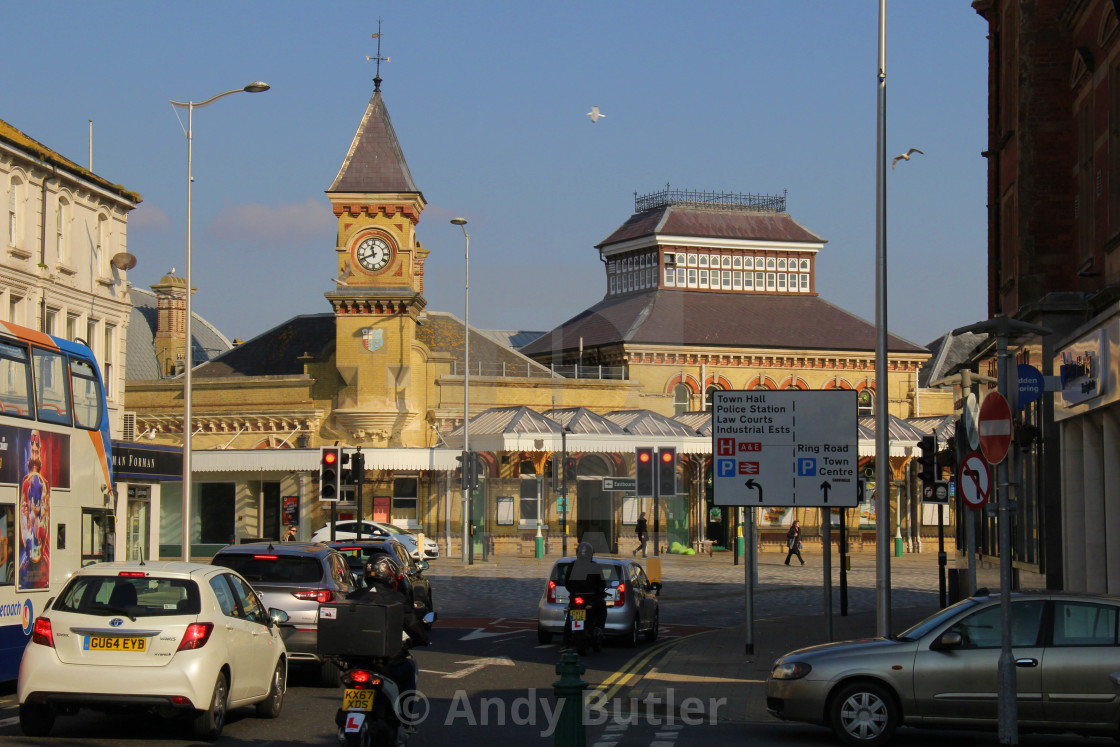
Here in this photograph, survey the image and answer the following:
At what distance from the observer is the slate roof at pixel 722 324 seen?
7344cm

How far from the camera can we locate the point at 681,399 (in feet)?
239

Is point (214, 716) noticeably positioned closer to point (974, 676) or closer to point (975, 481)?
point (974, 676)

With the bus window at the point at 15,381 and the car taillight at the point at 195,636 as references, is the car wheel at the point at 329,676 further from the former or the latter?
the car taillight at the point at 195,636

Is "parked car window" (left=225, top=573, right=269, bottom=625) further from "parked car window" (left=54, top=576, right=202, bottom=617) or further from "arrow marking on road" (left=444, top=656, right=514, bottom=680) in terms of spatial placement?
"arrow marking on road" (left=444, top=656, right=514, bottom=680)

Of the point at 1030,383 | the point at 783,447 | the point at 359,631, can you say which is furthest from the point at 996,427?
the point at 1030,383

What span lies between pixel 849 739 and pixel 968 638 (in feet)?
4.69

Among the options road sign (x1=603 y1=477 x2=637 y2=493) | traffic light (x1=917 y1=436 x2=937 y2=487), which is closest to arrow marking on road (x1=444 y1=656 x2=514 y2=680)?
traffic light (x1=917 y1=436 x2=937 y2=487)

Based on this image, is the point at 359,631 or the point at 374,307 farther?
the point at 374,307

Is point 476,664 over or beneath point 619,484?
beneath

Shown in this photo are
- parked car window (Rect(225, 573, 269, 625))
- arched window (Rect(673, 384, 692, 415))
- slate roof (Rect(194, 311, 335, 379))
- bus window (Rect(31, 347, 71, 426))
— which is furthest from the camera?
arched window (Rect(673, 384, 692, 415))

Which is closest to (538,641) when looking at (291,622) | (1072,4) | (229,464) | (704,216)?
(291,622)

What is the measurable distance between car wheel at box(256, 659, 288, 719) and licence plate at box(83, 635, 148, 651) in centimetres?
201

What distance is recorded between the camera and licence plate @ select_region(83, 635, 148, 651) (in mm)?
12234

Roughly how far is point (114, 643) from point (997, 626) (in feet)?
26.0
